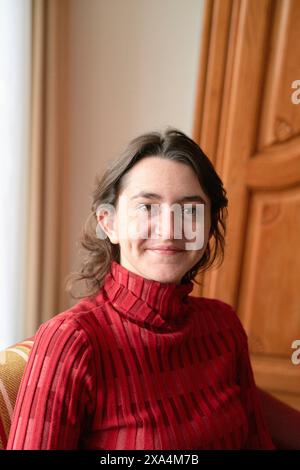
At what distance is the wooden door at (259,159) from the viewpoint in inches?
49.8

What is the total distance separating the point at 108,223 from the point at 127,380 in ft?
1.04

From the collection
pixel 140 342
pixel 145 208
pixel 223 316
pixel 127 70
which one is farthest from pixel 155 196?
pixel 127 70

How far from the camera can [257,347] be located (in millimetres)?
1420

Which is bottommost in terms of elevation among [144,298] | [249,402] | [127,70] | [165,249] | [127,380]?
[249,402]

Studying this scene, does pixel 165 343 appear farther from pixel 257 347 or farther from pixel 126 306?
pixel 257 347

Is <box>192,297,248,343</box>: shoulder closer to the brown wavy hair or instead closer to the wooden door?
the brown wavy hair

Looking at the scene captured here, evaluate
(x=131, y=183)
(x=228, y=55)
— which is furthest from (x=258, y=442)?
(x=228, y=55)

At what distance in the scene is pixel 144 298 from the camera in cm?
77

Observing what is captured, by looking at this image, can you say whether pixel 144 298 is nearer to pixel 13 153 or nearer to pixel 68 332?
pixel 68 332

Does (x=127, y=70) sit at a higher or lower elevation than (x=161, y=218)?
higher

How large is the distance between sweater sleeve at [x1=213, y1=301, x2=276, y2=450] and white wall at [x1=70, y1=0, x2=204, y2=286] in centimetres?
91

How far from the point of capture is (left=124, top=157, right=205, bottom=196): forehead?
0.74 m

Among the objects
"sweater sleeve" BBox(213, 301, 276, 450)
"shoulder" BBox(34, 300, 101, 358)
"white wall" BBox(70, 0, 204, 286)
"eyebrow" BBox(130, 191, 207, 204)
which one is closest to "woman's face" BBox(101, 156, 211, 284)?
"eyebrow" BBox(130, 191, 207, 204)

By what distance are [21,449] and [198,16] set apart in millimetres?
1533
